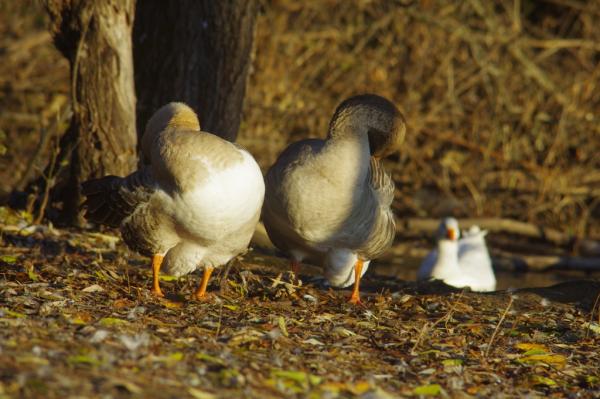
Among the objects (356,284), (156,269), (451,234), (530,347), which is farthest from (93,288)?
(451,234)

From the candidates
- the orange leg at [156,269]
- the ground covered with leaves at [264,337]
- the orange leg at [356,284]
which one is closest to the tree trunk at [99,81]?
the ground covered with leaves at [264,337]

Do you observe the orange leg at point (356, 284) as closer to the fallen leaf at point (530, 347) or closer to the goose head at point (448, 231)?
the fallen leaf at point (530, 347)

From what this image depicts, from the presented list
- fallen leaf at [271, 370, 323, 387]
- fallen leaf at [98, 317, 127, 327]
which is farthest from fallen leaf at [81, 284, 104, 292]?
fallen leaf at [271, 370, 323, 387]

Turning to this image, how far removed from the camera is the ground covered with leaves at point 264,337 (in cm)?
376

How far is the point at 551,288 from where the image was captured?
24.6 ft

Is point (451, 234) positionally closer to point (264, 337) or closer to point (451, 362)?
point (451, 362)

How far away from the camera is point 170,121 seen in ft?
18.3

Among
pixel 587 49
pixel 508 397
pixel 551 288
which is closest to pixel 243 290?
pixel 508 397

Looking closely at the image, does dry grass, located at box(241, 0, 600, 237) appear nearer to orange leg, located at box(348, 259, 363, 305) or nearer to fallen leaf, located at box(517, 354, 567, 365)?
orange leg, located at box(348, 259, 363, 305)

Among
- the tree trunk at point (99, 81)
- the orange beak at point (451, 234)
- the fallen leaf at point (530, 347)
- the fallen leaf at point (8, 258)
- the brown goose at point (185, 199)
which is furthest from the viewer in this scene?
the orange beak at point (451, 234)

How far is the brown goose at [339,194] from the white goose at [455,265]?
3477mm

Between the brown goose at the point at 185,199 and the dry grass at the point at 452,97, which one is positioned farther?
the dry grass at the point at 452,97

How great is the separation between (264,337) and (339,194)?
1.53 m

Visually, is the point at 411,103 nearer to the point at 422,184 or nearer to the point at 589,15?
the point at 422,184
